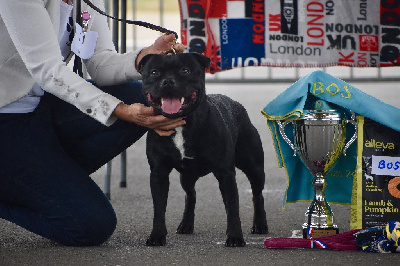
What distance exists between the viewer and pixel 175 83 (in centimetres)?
243

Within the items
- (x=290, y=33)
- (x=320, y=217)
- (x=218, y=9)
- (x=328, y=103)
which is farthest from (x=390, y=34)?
(x=320, y=217)

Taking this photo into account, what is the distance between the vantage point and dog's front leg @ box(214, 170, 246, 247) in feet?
8.40

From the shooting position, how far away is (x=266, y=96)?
26.7 ft

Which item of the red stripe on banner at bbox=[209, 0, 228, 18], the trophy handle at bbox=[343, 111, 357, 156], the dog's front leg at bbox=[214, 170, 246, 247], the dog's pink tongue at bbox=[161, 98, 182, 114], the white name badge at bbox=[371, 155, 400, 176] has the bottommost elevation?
the dog's front leg at bbox=[214, 170, 246, 247]

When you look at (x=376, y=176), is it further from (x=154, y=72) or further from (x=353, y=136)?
(x=154, y=72)

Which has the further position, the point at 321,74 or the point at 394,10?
the point at 394,10

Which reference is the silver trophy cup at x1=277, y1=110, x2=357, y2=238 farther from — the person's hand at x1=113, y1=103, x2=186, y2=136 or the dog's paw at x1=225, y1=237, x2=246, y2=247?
the person's hand at x1=113, y1=103, x2=186, y2=136

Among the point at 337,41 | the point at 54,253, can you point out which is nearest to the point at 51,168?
the point at 54,253

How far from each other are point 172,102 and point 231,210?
41cm

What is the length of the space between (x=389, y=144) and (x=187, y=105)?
731 mm

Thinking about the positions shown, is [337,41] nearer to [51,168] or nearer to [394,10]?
[394,10]

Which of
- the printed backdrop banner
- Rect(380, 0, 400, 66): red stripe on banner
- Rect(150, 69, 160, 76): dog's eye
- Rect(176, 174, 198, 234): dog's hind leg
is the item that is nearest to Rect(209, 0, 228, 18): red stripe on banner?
the printed backdrop banner

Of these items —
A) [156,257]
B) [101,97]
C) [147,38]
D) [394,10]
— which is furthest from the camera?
[147,38]

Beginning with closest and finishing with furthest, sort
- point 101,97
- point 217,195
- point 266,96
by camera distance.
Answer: point 101,97
point 217,195
point 266,96
